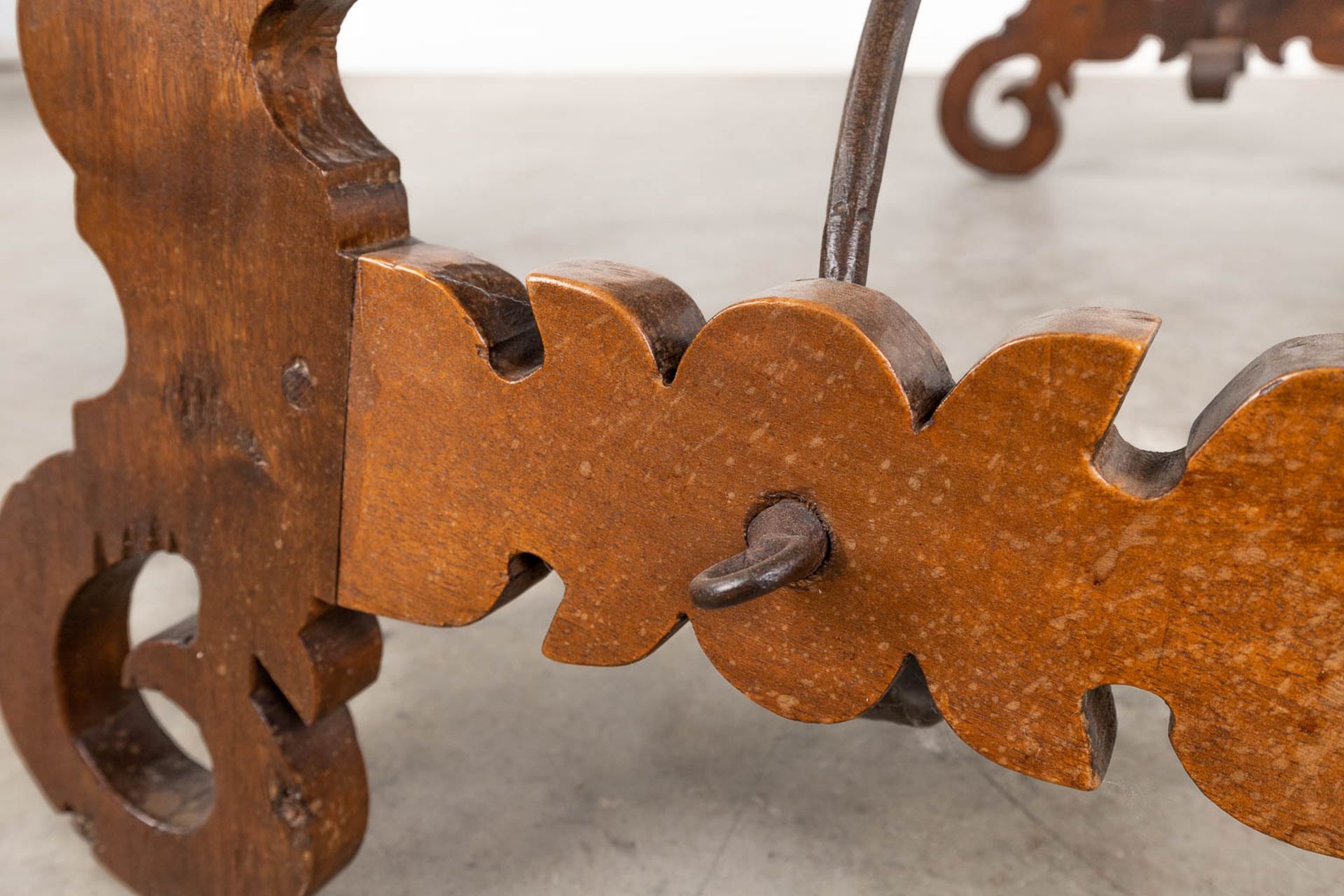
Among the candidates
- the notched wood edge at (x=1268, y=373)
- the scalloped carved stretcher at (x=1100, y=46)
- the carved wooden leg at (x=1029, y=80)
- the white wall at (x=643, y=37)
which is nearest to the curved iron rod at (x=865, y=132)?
the notched wood edge at (x=1268, y=373)

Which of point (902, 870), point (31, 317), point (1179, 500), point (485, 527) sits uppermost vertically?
point (1179, 500)

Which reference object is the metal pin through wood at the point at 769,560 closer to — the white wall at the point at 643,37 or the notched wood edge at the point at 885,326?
the notched wood edge at the point at 885,326

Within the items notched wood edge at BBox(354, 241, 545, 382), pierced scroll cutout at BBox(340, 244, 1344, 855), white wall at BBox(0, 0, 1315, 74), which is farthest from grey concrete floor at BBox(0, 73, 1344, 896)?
white wall at BBox(0, 0, 1315, 74)

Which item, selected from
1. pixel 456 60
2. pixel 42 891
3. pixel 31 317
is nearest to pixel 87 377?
pixel 31 317

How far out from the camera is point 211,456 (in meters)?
0.77

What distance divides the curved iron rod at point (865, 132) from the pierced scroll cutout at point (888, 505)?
88 mm

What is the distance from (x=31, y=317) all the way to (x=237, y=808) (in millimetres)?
1711

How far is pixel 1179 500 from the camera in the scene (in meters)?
0.50

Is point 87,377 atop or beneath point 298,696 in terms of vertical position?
beneath

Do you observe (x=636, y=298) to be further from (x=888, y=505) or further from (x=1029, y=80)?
(x=1029, y=80)

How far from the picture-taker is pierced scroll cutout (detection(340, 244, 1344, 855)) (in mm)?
499

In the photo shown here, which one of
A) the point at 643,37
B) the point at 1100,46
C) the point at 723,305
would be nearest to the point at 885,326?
the point at 723,305

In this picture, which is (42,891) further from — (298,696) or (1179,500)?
(1179,500)

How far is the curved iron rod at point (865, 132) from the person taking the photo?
666mm
